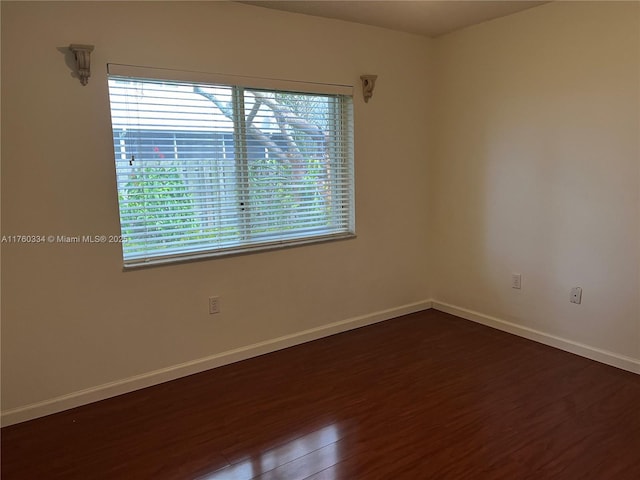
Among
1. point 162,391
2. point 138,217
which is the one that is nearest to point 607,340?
point 162,391

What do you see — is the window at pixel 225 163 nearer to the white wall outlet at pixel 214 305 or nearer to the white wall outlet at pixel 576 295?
Answer: the white wall outlet at pixel 214 305

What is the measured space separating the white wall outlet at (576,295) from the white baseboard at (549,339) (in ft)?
0.92

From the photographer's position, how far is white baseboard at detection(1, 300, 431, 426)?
7.98ft

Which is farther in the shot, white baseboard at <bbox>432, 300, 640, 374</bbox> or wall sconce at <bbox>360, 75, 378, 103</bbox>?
wall sconce at <bbox>360, 75, 378, 103</bbox>

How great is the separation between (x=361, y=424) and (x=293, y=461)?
0.42 meters

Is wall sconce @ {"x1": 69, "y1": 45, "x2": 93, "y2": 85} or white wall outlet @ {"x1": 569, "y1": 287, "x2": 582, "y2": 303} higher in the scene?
wall sconce @ {"x1": 69, "y1": 45, "x2": 93, "y2": 85}

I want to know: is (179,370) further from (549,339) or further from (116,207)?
(549,339)

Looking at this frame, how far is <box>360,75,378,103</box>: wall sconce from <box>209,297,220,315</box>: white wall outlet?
5.86 feet

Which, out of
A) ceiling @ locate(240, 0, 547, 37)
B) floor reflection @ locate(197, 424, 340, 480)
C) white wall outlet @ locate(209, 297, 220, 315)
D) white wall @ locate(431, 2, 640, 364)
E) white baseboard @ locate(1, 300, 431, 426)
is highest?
ceiling @ locate(240, 0, 547, 37)

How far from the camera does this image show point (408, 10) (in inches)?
119

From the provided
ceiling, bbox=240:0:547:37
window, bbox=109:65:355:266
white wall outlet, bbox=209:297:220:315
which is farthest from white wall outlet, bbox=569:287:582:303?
white wall outlet, bbox=209:297:220:315

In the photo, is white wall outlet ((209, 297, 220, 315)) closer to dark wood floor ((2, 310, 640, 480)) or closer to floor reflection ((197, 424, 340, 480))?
dark wood floor ((2, 310, 640, 480))

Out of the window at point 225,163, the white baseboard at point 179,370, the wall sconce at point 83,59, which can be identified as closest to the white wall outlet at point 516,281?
the white baseboard at point 179,370

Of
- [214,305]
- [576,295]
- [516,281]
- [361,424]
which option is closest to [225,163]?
[214,305]
